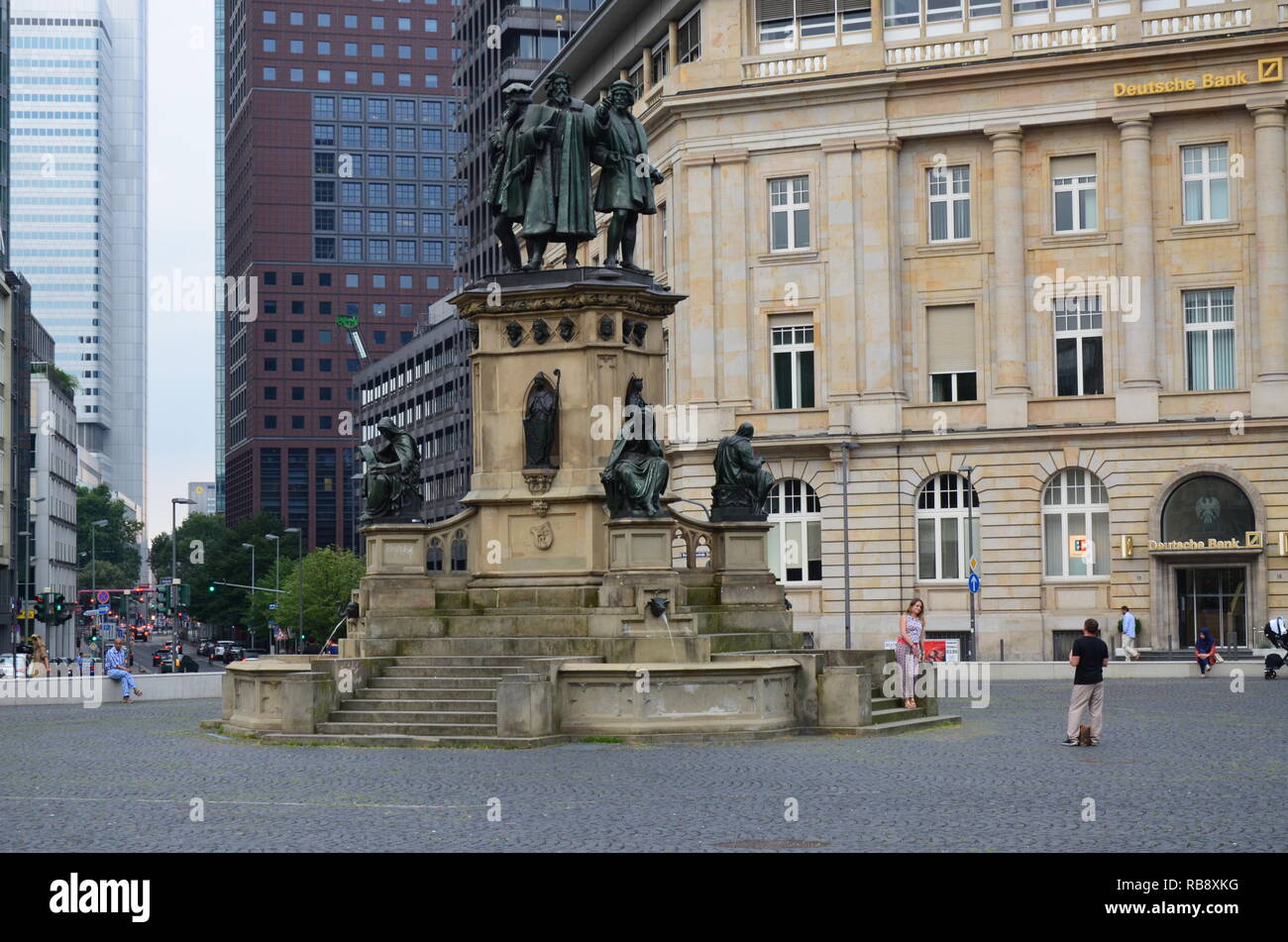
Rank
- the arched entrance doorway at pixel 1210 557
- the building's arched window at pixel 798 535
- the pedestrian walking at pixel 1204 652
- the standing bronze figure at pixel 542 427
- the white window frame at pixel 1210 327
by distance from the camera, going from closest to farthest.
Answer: the standing bronze figure at pixel 542 427
the pedestrian walking at pixel 1204 652
the arched entrance doorway at pixel 1210 557
the white window frame at pixel 1210 327
the building's arched window at pixel 798 535

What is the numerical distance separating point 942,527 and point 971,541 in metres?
1.49

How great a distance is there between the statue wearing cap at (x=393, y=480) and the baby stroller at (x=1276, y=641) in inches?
1108

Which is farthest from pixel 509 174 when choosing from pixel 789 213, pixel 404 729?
pixel 789 213

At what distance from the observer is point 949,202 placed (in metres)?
64.7

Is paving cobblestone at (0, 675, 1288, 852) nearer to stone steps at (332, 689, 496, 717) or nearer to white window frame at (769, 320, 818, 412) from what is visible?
stone steps at (332, 689, 496, 717)

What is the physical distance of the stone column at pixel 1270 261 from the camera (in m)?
60.2

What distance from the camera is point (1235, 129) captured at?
61.8 m

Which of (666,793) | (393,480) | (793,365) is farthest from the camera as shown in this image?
(793,365)

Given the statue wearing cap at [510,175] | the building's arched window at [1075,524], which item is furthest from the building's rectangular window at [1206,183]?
the statue wearing cap at [510,175]

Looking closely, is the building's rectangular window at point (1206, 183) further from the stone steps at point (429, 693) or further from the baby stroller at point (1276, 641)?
the stone steps at point (429, 693)

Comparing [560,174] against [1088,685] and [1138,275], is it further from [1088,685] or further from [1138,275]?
[1138,275]

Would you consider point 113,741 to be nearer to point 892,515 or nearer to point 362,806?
point 362,806

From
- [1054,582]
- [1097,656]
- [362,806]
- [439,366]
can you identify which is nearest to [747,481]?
[1097,656]

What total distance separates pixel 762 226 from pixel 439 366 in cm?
6726
